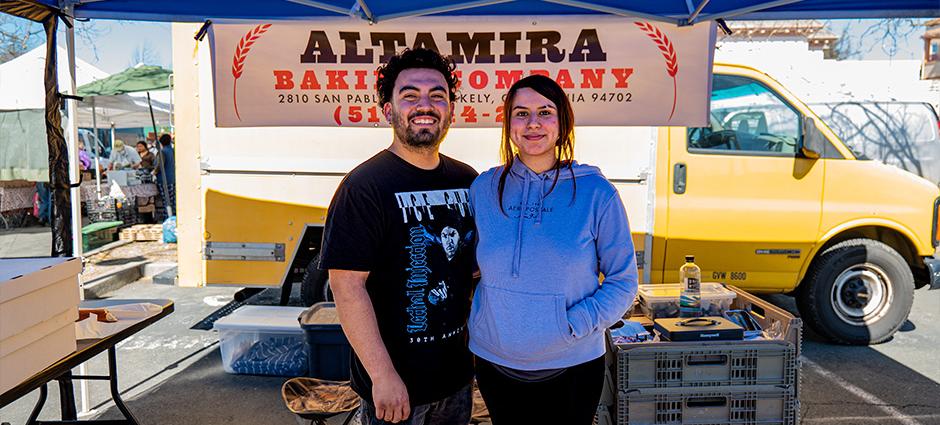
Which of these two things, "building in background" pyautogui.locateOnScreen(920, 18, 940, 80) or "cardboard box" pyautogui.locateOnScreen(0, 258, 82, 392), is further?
"building in background" pyautogui.locateOnScreen(920, 18, 940, 80)

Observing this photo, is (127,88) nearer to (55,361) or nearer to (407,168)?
(55,361)

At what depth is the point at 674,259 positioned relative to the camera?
5.15 metres

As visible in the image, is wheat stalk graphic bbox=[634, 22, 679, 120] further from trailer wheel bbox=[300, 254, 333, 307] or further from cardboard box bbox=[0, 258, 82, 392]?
cardboard box bbox=[0, 258, 82, 392]

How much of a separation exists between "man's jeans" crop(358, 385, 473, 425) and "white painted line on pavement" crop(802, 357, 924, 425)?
3353mm

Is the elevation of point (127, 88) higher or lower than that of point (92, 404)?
higher

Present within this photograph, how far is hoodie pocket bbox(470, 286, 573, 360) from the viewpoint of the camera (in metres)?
2.07

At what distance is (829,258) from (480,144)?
9.82 ft

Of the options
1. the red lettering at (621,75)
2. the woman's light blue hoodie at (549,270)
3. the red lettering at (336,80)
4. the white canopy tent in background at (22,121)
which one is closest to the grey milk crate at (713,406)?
the woman's light blue hoodie at (549,270)

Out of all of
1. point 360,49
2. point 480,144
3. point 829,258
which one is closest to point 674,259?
point 829,258

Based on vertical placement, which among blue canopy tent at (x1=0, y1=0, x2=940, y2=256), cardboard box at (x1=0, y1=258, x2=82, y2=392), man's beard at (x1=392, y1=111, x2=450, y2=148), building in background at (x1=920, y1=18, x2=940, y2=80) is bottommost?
cardboard box at (x1=0, y1=258, x2=82, y2=392)

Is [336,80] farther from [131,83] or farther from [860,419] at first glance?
[131,83]

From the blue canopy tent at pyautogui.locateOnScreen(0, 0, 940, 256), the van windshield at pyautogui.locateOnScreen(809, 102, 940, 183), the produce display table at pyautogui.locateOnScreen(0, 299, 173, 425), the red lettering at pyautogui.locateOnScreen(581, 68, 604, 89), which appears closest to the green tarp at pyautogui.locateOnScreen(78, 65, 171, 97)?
the blue canopy tent at pyautogui.locateOnScreen(0, 0, 940, 256)

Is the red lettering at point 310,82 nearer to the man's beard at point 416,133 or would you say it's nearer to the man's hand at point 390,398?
the man's beard at point 416,133

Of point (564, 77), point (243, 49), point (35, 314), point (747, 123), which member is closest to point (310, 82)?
point (243, 49)
